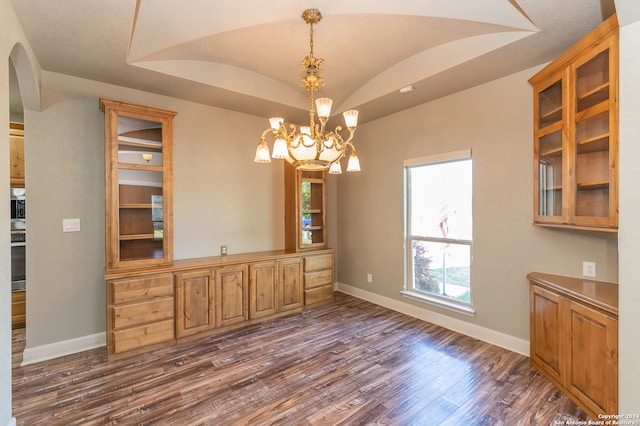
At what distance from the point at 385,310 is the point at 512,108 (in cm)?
295

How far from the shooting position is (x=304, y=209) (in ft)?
14.6

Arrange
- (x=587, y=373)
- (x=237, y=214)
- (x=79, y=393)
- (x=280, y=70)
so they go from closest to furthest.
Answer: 1. (x=587, y=373)
2. (x=79, y=393)
3. (x=280, y=70)
4. (x=237, y=214)

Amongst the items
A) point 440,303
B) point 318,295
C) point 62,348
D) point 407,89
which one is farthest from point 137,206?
point 440,303

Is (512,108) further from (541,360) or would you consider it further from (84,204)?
(84,204)

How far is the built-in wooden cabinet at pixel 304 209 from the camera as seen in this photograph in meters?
4.36

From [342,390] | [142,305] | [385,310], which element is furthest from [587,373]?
[142,305]

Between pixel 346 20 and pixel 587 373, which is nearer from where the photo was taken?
pixel 587 373

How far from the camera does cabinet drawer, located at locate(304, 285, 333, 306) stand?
433 cm

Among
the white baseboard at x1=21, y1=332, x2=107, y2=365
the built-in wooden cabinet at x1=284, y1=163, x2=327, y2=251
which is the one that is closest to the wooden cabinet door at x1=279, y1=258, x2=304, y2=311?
the built-in wooden cabinet at x1=284, y1=163, x2=327, y2=251

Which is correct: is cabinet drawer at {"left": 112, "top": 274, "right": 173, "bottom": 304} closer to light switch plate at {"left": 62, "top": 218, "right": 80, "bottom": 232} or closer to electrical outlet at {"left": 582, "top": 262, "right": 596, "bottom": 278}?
light switch plate at {"left": 62, "top": 218, "right": 80, "bottom": 232}

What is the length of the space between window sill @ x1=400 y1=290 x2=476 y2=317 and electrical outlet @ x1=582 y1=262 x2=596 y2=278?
1144 millimetres

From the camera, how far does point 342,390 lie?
242 centimetres

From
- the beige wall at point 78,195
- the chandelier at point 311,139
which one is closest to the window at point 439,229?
the chandelier at point 311,139

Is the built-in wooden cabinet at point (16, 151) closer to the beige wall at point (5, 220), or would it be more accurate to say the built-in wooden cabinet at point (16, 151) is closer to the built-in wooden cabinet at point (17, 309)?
the built-in wooden cabinet at point (17, 309)
